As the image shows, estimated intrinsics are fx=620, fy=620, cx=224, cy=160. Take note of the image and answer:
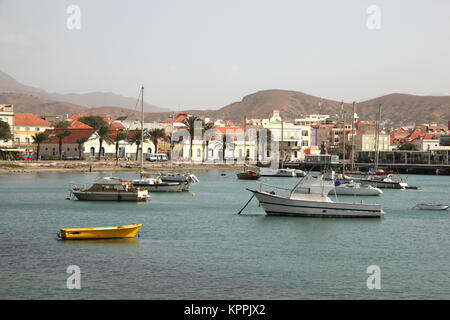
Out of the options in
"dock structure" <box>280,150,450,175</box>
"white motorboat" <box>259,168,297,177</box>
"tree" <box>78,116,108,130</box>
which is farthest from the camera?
"tree" <box>78,116,108,130</box>

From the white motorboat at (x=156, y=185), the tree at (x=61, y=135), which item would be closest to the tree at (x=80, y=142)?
the tree at (x=61, y=135)

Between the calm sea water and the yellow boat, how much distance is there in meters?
0.51

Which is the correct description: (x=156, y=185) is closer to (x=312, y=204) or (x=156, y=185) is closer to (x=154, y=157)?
(x=312, y=204)

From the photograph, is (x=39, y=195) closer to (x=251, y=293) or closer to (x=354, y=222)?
(x=354, y=222)

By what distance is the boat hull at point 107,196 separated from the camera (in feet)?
179

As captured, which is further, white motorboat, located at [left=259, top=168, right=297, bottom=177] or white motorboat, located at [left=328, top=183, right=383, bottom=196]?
white motorboat, located at [left=259, top=168, right=297, bottom=177]

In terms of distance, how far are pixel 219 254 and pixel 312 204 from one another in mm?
13592

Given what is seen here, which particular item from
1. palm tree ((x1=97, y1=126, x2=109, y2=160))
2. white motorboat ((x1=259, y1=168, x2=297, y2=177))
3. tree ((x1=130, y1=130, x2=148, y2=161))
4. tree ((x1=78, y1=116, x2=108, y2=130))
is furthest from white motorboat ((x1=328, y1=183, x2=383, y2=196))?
tree ((x1=78, y1=116, x2=108, y2=130))

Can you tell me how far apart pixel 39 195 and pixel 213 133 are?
8073 centimetres

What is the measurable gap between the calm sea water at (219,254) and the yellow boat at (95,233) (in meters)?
0.51

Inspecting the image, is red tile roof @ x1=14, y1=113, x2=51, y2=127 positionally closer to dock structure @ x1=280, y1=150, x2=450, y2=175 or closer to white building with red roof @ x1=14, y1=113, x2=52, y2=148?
white building with red roof @ x1=14, y1=113, x2=52, y2=148

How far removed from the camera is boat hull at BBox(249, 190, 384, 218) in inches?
1736

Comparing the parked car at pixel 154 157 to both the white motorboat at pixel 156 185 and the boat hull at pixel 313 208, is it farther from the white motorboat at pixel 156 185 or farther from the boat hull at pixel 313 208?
the boat hull at pixel 313 208

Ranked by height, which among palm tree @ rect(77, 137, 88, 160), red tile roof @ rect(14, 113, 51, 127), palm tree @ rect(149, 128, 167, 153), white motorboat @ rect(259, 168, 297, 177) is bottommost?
white motorboat @ rect(259, 168, 297, 177)
